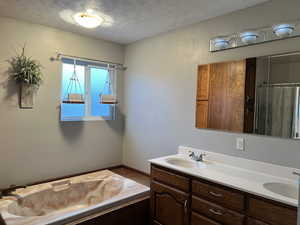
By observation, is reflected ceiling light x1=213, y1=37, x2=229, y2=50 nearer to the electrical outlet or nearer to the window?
the electrical outlet

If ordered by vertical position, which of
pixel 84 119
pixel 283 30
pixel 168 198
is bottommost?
pixel 168 198

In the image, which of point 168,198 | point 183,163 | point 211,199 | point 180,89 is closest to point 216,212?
point 211,199

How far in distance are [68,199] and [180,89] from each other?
80.7 inches

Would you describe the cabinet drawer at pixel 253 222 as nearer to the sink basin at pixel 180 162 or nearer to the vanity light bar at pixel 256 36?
the sink basin at pixel 180 162

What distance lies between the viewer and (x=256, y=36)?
2.10 meters

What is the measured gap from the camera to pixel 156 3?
215 centimetres

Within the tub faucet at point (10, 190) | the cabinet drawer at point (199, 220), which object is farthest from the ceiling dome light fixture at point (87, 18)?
the cabinet drawer at point (199, 220)

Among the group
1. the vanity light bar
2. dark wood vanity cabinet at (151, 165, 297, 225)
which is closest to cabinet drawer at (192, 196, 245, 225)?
dark wood vanity cabinet at (151, 165, 297, 225)

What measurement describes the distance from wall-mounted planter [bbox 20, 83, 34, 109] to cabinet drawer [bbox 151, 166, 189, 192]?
181 cm

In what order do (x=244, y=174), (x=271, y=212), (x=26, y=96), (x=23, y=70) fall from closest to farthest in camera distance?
1. (x=271, y=212)
2. (x=244, y=174)
3. (x=23, y=70)
4. (x=26, y=96)

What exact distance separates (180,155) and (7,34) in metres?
2.62

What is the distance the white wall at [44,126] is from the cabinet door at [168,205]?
1467 mm

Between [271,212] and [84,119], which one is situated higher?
[84,119]

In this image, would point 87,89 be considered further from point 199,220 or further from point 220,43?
point 199,220
